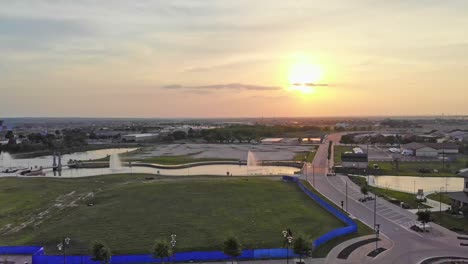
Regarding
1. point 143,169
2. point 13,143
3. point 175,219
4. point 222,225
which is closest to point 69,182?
point 143,169

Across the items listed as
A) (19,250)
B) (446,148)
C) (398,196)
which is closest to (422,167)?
(446,148)

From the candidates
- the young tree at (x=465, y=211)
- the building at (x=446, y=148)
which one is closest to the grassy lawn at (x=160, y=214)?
the young tree at (x=465, y=211)

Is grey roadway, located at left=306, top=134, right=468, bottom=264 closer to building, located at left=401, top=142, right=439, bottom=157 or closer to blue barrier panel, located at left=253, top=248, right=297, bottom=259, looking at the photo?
blue barrier panel, located at left=253, top=248, right=297, bottom=259

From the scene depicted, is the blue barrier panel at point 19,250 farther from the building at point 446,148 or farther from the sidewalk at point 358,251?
the building at point 446,148

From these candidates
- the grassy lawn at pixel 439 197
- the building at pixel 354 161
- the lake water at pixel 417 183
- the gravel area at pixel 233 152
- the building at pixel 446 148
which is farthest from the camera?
the gravel area at pixel 233 152

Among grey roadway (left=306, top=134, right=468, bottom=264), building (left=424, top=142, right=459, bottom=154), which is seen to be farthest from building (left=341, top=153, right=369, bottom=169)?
building (left=424, top=142, right=459, bottom=154)
